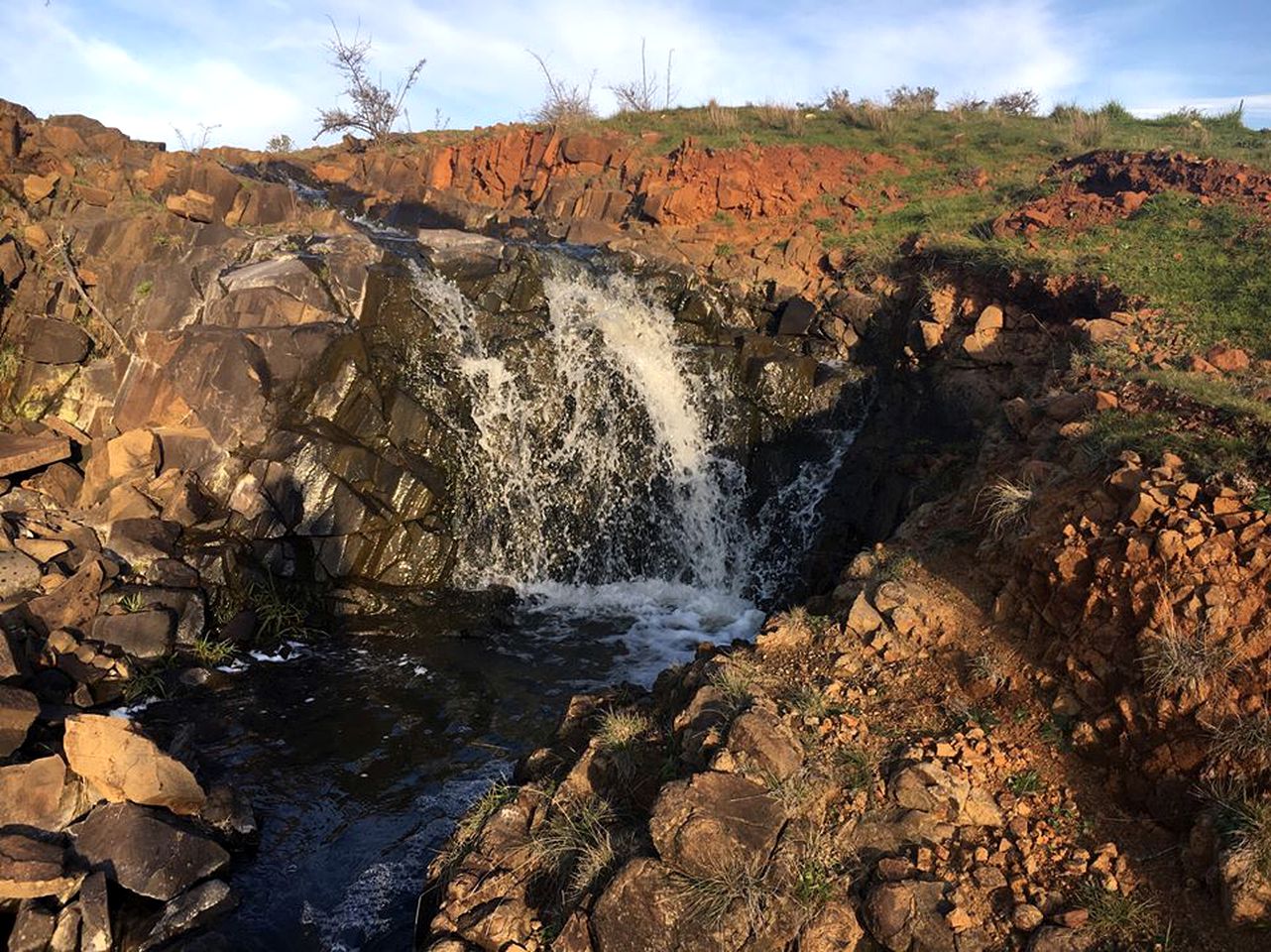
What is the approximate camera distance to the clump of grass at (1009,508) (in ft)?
21.7

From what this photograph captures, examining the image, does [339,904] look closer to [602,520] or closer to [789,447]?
[602,520]

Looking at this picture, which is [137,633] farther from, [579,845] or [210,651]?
[579,845]

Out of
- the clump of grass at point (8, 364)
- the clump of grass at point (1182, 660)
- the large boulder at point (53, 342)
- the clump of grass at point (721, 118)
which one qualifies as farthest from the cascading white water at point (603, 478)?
the clump of grass at point (721, 118)

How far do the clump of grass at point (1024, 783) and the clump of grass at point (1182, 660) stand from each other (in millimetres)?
864

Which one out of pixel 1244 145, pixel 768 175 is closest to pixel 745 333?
pixel 768 175

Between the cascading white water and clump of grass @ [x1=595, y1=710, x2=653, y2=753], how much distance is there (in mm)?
5776

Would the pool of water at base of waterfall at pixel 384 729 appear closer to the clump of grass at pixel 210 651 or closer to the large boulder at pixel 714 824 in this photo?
the clump of grass at pixel 210 651

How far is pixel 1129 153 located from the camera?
15195mm

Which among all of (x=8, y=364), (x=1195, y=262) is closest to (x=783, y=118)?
(x=1195, y=262)

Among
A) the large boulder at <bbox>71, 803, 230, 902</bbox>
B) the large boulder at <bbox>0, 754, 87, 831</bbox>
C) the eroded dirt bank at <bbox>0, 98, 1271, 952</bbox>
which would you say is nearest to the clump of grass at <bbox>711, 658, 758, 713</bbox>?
the eroded dirt bank at <bbox>0, 98, 1271, 952</bbox>

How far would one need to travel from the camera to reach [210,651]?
9.80 meters

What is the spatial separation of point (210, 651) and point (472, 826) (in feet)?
17.4

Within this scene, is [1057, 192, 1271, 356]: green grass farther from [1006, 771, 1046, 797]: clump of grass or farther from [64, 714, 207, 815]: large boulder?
[64, 714, 207, 815]: large boulder

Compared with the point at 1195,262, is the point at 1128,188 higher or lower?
higher
